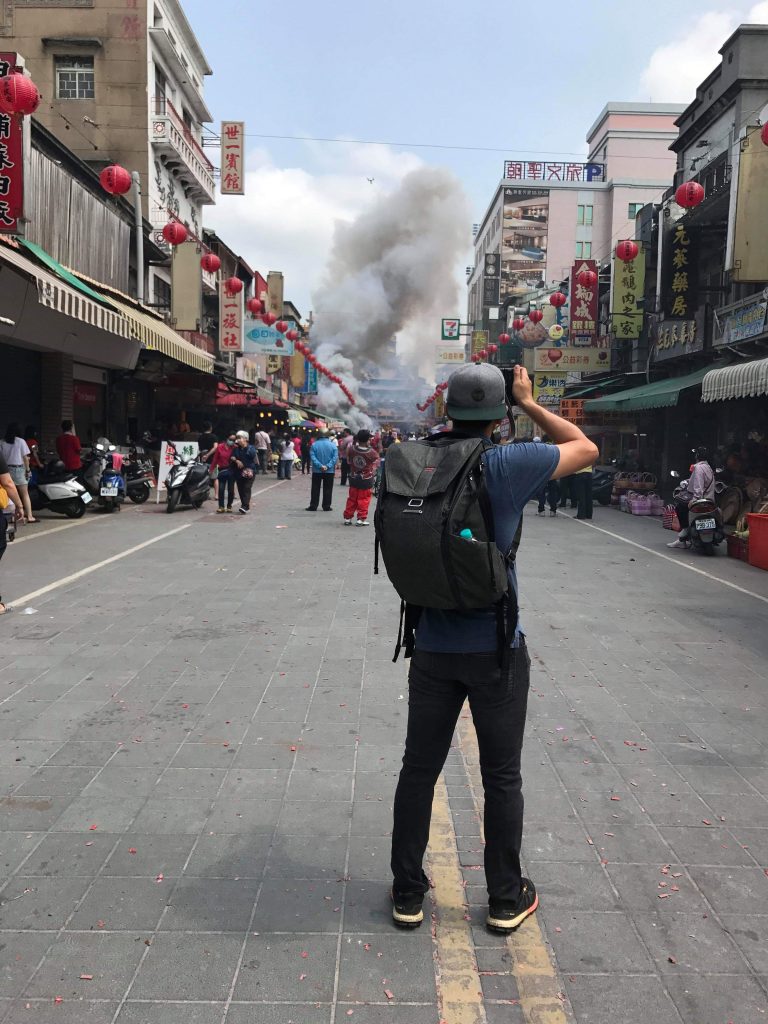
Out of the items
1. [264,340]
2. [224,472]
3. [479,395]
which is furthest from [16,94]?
[264,340]

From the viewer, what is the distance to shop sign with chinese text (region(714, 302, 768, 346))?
15.2 metres

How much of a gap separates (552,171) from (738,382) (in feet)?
241

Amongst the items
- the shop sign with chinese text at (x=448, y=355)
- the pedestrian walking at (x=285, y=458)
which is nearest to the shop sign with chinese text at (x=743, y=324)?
the pedestrian walking at (x=285, y=458)

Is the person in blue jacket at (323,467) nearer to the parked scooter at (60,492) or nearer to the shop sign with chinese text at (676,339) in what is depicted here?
the parked scooter at (60,492)

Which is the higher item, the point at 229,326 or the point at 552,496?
the point at 229,326

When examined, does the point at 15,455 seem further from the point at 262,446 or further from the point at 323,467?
the point at 262,446

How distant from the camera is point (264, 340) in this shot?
104 feet

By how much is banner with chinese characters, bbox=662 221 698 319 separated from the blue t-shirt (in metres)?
17.4

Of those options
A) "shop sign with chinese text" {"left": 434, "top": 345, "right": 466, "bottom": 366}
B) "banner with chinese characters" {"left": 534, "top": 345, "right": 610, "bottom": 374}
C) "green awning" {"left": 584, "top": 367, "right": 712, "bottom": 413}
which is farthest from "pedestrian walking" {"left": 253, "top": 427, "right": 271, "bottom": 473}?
"shop sign with chinese text" {"left": 434, "top": 345, "right": 466, "bottom": 366}

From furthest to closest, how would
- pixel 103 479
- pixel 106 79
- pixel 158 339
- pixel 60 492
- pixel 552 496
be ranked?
1. pixel 106 79
2. pixel 552 496
3. pixel 158 339
4. pixel 103 479
5. pixel 60 492

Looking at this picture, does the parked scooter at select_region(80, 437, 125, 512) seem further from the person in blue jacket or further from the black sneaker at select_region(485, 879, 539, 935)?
the black sneaker at select_region(485, 879, 539, 935)

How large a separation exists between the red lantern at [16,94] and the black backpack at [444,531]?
8.86m

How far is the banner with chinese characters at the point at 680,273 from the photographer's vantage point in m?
18.0

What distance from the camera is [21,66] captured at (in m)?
9.88
